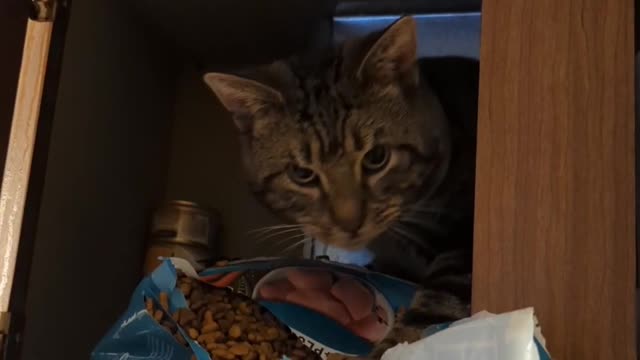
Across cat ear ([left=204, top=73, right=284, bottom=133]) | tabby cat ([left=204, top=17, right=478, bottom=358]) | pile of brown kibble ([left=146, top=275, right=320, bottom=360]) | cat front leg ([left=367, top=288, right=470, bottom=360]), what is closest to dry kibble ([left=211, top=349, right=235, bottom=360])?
pile of brown kibble ([left=146, top=275, right=320, bottom=360])

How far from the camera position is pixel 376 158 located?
38.6 inches

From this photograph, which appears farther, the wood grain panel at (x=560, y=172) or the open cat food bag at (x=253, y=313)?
the open cat food bag at (x=253, y=313)

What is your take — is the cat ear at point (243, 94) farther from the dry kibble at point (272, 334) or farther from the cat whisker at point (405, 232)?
the dry kibble at point (272, 334)

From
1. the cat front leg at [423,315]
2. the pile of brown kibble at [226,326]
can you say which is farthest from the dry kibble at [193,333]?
A: the cat front leg at [423,315]

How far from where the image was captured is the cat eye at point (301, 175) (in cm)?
→ 102

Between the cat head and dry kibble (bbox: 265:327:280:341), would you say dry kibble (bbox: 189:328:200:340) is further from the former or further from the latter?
the cat head

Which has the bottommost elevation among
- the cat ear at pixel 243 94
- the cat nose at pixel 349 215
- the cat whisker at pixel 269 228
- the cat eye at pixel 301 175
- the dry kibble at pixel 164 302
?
the dry kibble at pixel 164 302

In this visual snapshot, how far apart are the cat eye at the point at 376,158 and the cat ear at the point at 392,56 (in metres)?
0.08

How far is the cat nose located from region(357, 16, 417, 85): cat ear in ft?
0.47

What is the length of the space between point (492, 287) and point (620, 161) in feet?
0.41

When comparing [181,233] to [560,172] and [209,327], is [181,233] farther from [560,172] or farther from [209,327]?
[560,172]

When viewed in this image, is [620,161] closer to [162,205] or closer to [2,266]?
[2,266]

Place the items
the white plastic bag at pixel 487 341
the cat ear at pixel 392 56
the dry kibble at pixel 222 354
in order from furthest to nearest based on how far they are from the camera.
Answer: the cat ear at pixel 392 56, the dry kibble at pixel 222 354, the white plastic bag at pixel 487 341

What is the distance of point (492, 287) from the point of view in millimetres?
601
